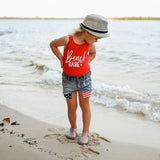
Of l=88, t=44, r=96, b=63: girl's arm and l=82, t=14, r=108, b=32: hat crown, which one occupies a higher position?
l=82, t=14, r=108, b=32: hat crown

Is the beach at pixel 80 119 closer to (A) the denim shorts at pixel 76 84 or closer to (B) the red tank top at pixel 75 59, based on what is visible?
(A) the denim shorts at pixel 76 84

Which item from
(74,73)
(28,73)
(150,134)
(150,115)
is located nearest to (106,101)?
(150,115)

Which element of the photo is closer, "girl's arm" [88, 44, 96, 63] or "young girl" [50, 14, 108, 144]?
"young girl" [50, 14, 108, 144]

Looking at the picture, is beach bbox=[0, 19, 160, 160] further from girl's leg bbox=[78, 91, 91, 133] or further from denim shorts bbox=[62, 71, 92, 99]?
denim shorts bbox=[62, 71, 92, 99]

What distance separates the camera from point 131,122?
380 centimetres

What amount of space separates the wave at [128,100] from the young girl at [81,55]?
1707mm

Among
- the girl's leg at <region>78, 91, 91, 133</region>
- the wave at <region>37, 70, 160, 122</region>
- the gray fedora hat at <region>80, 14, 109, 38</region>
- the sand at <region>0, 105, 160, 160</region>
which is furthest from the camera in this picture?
the wave at <region>37, 70, 160, 122</region>

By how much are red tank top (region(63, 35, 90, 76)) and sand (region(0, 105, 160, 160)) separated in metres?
0.84

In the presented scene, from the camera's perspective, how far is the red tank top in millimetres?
2525

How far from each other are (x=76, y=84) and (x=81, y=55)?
1.11ft

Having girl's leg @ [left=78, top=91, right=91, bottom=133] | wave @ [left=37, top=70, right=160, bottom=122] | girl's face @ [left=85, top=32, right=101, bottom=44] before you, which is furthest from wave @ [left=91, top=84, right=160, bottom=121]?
girl's face @ [left=85, top=32, right=101, bottom=44]

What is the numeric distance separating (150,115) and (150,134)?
2.43 feet

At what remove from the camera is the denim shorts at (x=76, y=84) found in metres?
2.65

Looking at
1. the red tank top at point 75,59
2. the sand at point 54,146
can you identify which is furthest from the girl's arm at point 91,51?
the sand at point 54,146
